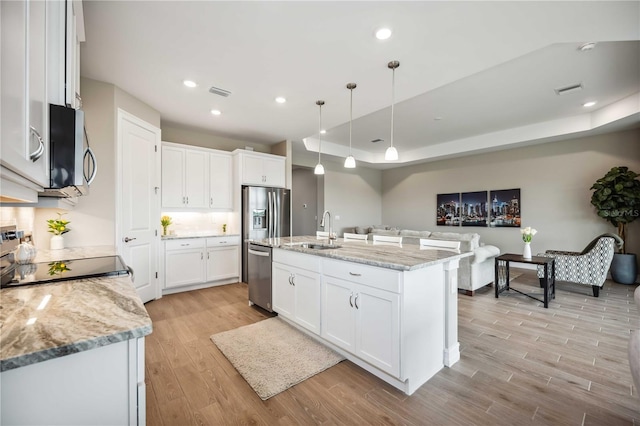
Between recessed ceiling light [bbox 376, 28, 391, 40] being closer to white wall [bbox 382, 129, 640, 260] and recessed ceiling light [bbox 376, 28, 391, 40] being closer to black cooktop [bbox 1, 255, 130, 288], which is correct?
black cooktop [bbox 1, 255, 130, 288]

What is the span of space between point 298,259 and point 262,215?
2.44 meters

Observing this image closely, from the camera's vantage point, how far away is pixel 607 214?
4637 millimetres

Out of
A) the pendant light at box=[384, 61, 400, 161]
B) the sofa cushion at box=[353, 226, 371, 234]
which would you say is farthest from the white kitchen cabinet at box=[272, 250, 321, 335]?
the sofa cushion at box=[353, 226, 371, 234]

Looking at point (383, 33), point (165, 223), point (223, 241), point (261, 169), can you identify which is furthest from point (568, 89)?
point (165, 223)

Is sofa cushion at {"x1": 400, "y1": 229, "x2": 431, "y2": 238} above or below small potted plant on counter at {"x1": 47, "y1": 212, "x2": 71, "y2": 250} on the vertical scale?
below

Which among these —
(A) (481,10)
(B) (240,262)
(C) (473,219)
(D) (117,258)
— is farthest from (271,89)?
(C) (473,219)

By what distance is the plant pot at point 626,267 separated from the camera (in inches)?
182

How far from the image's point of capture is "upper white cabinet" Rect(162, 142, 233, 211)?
171 inches

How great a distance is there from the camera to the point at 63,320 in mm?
872

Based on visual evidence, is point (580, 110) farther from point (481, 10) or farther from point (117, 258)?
point (117, 258)

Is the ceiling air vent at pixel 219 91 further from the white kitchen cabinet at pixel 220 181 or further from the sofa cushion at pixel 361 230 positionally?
the sofa cushion at pixel 361 230

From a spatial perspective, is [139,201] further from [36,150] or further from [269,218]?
[36,150]

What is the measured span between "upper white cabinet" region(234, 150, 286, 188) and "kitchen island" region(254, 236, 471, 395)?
9.15 ft

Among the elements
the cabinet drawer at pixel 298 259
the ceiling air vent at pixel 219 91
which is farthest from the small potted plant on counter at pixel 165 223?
the cabinet drawer at pixel 298 259
